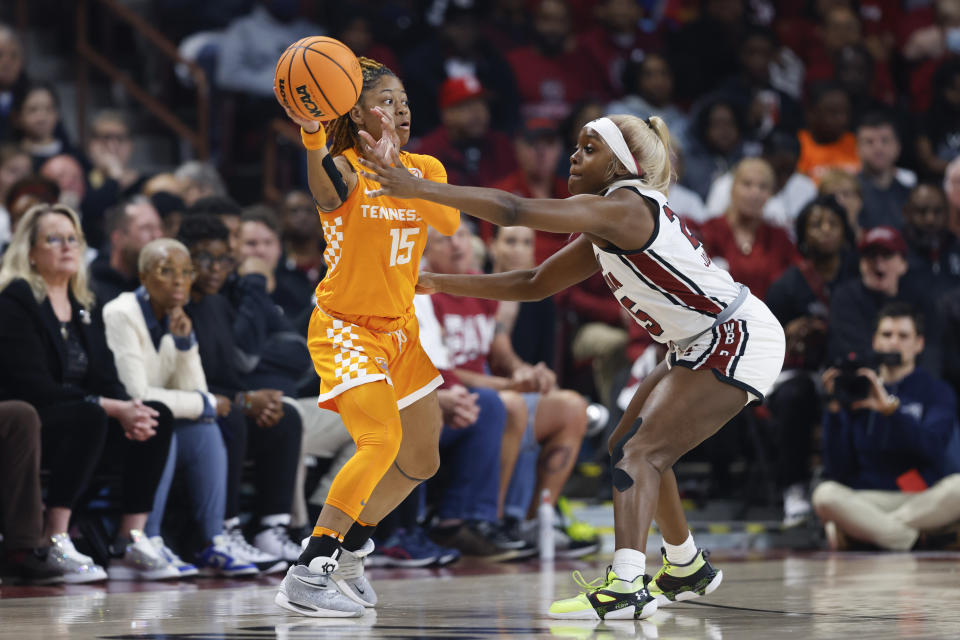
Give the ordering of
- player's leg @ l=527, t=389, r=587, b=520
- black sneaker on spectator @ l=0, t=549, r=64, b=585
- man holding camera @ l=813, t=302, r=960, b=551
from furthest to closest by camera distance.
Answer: man holding camera @ l=813, t=302, r=960, b=551, player's leg @ l=527, t=389, r=587, b=520, black sneaker on spectator @ l=0, t=549, r=64, b=585

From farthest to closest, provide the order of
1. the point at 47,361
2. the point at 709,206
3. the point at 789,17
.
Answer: the point at 789,17
the point at 709,206
the point at 47,361

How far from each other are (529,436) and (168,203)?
2537 mm

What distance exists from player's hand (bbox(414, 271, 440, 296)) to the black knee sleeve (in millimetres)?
913

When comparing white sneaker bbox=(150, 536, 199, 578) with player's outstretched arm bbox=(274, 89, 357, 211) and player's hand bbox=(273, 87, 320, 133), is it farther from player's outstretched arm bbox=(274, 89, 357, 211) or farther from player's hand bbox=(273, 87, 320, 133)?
player's hand bbox=(273, 87, 320, 133)

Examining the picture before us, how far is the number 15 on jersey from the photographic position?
4.89 meters

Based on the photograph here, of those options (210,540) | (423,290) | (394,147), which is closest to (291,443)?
(210,540)

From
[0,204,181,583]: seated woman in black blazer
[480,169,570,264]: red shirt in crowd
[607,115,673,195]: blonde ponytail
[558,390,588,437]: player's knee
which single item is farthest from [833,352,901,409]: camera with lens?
[0,204,181,583]: seated woman in black blazer

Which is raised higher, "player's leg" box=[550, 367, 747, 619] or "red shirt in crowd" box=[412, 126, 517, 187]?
"red shirt in crowd" box=[412, 126, 517, 187]

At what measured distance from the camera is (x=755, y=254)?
9.26m

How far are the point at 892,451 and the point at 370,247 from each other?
14.9 feet

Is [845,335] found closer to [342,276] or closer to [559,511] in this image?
[559,511]

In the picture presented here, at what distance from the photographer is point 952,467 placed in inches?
323

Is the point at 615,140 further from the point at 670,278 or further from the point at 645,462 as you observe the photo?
the point at 645,462

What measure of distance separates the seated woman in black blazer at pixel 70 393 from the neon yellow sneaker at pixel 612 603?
2.39 m
